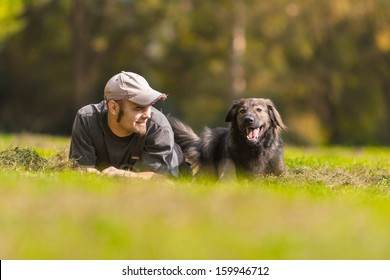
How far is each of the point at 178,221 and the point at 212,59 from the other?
105 ft

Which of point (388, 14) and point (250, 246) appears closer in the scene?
point (250, 246)

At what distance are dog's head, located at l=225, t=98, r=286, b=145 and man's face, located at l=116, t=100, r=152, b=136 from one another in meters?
1.32

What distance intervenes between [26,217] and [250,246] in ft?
5.24

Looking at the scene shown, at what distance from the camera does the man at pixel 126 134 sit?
28.0 feet

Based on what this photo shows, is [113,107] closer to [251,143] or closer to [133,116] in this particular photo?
[133,116]

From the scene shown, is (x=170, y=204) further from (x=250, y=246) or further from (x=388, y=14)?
(x=388, y=14)

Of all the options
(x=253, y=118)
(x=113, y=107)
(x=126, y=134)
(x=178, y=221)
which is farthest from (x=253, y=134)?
(x=178, y=221)

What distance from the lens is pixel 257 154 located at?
953 cm

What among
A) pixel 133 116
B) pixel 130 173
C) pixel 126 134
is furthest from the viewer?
pixel 126 134

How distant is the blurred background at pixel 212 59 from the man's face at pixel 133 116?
82.7 ft

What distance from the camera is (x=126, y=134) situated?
8.93 meters

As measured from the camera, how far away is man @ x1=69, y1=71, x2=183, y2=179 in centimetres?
852

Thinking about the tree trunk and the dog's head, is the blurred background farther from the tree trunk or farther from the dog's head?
the dog's head
